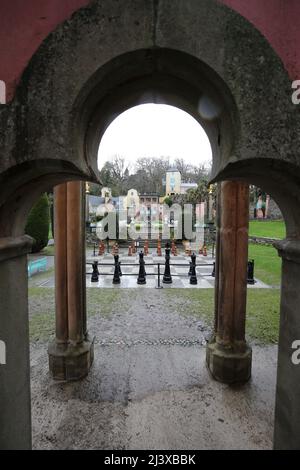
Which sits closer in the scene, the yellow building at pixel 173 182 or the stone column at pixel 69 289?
the stone column at pixel 69 289

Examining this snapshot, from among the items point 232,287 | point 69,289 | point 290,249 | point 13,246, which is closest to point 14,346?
point 13,246

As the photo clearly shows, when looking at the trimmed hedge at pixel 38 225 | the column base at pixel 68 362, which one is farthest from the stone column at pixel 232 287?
the trimmed hedge at pixel 38 225

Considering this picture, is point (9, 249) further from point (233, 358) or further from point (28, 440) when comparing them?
point (233, 358)

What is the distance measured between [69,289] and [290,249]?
3.65m

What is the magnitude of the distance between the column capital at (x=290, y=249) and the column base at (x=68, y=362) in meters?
3.63

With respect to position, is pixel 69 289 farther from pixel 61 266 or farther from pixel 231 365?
pixel 231 365

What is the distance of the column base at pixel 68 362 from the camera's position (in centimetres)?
434

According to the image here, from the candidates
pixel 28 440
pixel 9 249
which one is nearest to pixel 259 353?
pixel 28 440

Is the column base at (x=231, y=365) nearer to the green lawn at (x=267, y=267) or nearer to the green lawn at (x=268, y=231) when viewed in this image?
the green lawn at (x=267, y=267)

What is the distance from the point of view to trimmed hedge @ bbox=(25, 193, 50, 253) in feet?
53.9

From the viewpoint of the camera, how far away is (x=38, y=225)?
1664 cm

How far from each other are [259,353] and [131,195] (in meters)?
38.4

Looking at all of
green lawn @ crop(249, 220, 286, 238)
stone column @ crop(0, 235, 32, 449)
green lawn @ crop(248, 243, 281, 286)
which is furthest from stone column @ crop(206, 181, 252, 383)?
green lawn @ crop(249, 220, 286, 238)

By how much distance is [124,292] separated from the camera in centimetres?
921
